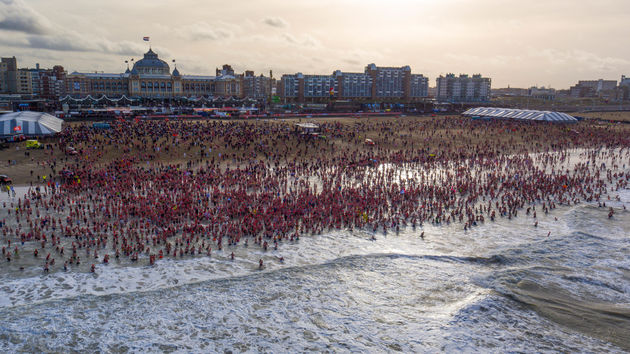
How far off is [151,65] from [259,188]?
102 metres

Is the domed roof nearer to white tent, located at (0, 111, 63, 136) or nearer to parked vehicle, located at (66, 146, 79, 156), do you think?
white tent, located at (0, 111, 63, 136)

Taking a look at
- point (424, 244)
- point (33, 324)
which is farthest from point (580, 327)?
point (33, 324)

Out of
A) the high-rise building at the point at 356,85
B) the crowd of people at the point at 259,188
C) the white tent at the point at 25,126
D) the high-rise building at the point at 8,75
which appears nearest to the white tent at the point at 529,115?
the crowd of people at the point at 259,188

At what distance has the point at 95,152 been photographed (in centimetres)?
3862

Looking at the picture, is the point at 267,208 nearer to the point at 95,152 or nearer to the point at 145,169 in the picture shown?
the point at 145,169

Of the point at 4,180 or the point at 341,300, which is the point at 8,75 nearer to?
the point at 4,180

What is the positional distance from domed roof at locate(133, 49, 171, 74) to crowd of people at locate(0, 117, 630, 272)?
239ft

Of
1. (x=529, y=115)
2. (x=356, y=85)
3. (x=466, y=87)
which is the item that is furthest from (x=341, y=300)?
(x=466, y=87)

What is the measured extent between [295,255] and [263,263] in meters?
1.59

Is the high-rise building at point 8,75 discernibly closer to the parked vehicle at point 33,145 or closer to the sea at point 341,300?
the parked vehicle at point 33,145

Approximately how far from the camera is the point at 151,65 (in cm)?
11644

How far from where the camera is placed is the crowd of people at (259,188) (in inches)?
785

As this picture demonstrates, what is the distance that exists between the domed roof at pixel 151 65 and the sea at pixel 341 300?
110 m

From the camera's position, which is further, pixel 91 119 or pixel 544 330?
pixel 91 119
